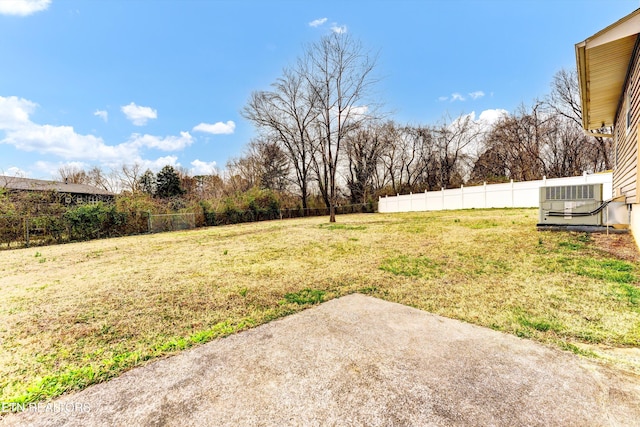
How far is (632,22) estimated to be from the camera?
12.7 feet

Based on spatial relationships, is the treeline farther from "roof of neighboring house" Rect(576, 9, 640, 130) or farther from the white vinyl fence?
"roof of neighboring house" Rect(576, 9, 640, 130)

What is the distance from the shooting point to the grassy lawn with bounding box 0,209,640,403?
2.01 metres

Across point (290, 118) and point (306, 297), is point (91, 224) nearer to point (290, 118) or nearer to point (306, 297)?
point (306, 297)

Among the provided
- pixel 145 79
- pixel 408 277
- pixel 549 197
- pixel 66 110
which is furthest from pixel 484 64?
pixel 66 110

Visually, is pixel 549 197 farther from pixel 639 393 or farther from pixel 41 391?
pixel 41 391

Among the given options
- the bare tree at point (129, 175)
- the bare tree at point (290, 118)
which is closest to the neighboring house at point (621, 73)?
the bare tree at point (290, 118)

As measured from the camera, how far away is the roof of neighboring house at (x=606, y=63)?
13.1ft

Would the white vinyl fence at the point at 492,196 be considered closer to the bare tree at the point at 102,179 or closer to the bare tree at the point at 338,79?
the bare tree at the point at 338,79

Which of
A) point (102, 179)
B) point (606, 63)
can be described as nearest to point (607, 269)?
point (606, 63)

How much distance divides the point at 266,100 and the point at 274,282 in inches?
755

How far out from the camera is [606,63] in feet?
16.3

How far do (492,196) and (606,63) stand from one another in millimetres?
12717

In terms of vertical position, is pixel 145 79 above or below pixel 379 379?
above

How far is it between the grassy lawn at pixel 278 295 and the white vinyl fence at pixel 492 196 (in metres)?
9.48
